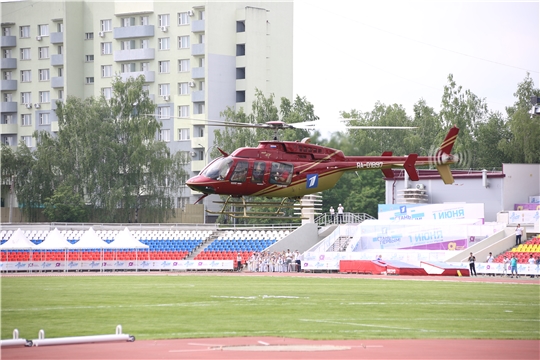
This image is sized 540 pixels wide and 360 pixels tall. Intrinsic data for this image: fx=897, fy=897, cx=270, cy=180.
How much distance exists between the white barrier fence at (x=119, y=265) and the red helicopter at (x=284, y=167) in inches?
1082

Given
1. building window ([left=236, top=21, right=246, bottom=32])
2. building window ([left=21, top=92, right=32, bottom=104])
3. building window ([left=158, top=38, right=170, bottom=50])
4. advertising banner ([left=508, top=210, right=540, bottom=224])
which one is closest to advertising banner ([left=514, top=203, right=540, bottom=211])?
advertising banner ([left=508, top=210, right=540, bottom=224])

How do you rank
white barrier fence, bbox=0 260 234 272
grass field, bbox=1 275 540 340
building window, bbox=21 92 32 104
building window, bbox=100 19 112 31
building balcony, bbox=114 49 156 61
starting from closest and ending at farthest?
grass field, bbox=1 275 540 340 → white barrier fence, bbox=0 260 234 272 → building balcony, bbox=114 49 156 61 → building window, bbox=100 19 112 31 → building window, bbox=21 92 32 104

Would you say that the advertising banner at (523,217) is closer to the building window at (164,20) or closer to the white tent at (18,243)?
the white tent at (18,243)

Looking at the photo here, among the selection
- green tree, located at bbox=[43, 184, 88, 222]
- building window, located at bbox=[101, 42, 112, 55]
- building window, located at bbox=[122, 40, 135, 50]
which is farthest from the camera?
building window, located at bbox=[101, 42, 112, 55]

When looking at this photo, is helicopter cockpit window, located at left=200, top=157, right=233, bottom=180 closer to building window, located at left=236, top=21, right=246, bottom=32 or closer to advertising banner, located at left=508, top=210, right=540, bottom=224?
advertising banner, located at left=508, top=210, right=540, bottom=224

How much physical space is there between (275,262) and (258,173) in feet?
94.0

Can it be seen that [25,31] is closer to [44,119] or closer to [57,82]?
[57,82]

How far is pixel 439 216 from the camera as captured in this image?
196 feet

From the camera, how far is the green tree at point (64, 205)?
80125mm

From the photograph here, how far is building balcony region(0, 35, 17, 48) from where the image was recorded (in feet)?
326

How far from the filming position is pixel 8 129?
101 m

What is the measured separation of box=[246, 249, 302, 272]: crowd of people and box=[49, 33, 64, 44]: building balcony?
48063 millimetres

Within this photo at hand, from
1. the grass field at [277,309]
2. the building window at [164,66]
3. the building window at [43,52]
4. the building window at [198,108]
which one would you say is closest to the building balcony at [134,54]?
the building window at [164,66]

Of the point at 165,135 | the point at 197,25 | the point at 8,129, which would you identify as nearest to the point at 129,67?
the point at 165,135
